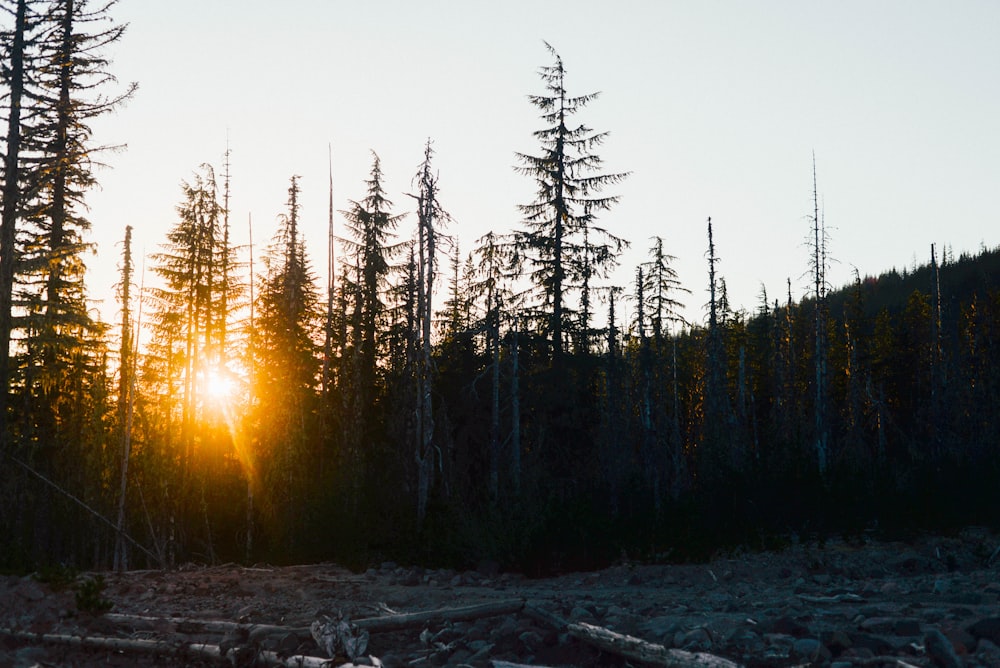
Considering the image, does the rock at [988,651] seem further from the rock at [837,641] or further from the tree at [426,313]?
the tree at [426,313]

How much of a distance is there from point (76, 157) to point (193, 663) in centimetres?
1473

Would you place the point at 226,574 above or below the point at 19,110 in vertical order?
below

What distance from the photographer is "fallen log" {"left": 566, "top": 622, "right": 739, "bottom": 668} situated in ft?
20.6

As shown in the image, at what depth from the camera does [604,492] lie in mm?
18688

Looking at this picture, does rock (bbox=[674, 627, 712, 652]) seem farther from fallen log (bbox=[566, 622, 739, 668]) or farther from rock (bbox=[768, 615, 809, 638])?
rock (bbox=[768, 615, 809, 638])

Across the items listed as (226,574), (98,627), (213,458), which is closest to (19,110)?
(213,458)

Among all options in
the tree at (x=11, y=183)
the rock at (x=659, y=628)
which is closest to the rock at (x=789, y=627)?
the rock at (x=659, y=628)

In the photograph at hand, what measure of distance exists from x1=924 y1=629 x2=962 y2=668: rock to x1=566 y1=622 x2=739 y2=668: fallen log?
4.89 feet

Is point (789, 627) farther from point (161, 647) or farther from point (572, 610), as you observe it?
point (161, 647)

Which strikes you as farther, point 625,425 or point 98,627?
point 625,425

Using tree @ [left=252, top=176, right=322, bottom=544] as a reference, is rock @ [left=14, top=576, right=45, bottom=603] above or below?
below

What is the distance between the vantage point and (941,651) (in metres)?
6.18

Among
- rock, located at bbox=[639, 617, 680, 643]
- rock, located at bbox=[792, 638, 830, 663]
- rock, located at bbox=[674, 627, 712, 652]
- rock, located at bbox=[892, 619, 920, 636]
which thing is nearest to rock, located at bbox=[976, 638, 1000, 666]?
rock, located at bbox=[892, 619, 920, 636]

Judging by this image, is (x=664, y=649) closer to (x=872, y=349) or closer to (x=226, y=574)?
(x=226, y=574)
